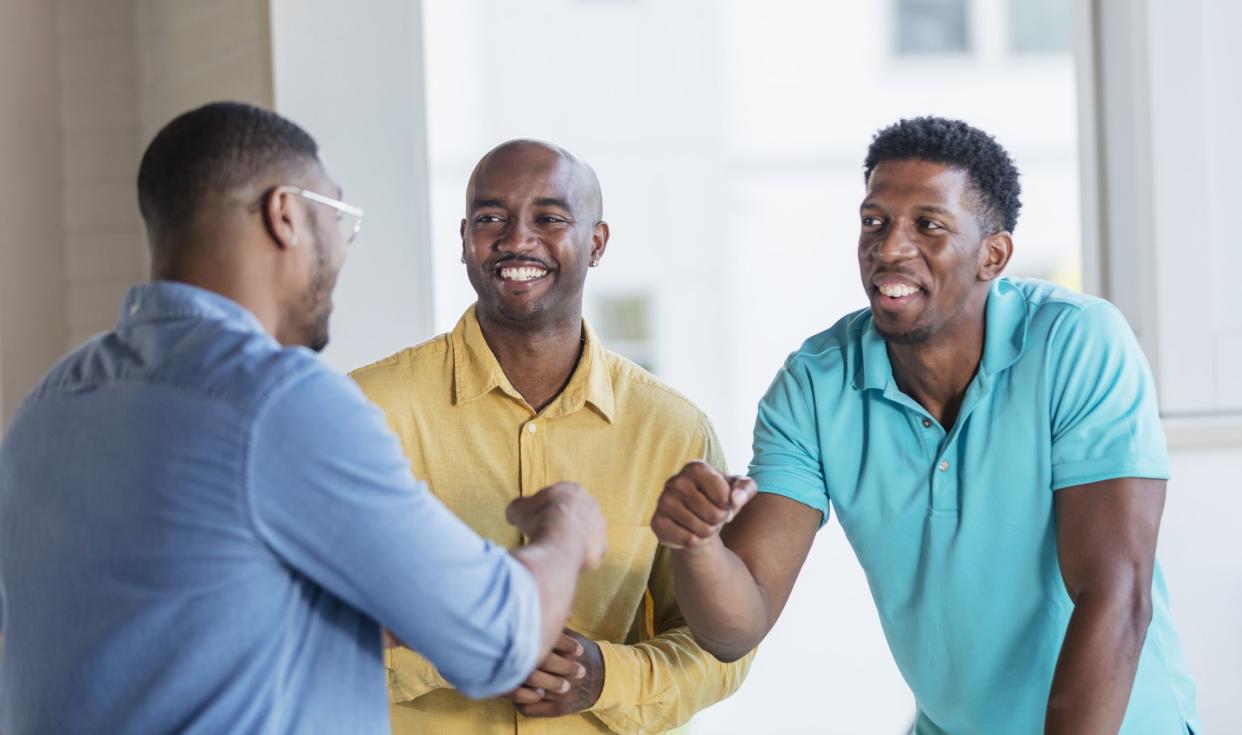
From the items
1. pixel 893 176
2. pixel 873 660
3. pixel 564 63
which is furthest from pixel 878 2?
pixel 893 176

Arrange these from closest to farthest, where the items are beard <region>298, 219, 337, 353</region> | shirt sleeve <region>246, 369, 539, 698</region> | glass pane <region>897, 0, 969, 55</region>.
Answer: shirt sleeve <region>246, 369, 539, 698</region> → beard <region>298, 219, 337, 353</region> → glass pane <region>897, 0, 969, 55</region>

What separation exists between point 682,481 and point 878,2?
905 cm

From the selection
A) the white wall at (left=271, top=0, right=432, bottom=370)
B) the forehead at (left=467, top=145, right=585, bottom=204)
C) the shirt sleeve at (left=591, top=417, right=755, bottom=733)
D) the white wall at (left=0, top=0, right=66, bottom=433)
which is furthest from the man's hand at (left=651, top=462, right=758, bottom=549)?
the white wall at (left=0, top=0, right=66, bottom=433)

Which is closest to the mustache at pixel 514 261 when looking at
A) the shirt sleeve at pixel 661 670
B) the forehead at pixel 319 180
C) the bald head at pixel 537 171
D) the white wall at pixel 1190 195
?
the bald head at pixel 537 171

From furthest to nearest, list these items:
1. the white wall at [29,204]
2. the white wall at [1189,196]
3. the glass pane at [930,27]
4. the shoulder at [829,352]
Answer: the glass pane at [930,27]
the white wall at [29,204]
the white wall at [1189,196]
the shoulder at [829,352]

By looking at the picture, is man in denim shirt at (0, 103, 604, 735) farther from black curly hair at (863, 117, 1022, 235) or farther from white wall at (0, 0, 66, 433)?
white wall at (0, 0, 66, 433)

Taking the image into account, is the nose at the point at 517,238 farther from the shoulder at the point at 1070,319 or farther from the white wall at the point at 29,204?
the white wall at the point at 29,204

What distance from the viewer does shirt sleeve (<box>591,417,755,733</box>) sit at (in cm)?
197

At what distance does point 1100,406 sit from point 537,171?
0.97m

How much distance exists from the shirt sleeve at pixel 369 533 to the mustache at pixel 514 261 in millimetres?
863

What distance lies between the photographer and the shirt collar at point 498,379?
2.11 meters

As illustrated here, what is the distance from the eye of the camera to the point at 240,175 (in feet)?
4.52

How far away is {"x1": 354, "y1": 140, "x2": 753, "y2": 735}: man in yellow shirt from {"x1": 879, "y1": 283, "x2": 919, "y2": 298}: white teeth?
1.40 ft

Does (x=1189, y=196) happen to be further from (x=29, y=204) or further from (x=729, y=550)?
(x=29, y=204)
